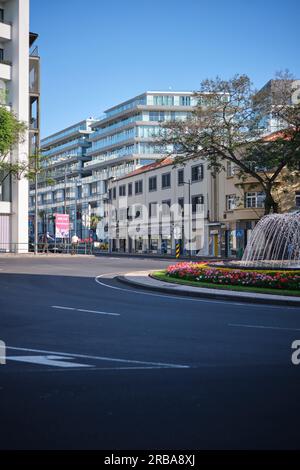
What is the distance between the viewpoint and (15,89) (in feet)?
158

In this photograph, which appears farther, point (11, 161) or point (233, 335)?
point (11, 161)

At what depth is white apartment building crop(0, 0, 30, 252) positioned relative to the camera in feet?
157

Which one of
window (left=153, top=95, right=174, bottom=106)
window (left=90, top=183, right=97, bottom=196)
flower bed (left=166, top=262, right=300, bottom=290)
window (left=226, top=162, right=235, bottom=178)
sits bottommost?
flower bed (left=166, top=262, right=300, bottom=290)

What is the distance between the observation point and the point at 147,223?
250ft

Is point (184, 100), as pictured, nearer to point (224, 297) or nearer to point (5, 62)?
point (5, 62)

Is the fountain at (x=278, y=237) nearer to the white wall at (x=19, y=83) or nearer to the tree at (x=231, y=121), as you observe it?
the tree at (x=231, y=121)

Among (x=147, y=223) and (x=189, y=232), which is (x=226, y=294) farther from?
(x=147, y=223)

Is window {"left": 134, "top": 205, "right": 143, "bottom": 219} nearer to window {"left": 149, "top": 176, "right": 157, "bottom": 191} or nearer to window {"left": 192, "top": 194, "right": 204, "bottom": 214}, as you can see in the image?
window {"left": 149, "top": 176, "right": 157, "bottom": 191}

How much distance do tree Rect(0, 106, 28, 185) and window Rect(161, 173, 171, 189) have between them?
24459 millimetres

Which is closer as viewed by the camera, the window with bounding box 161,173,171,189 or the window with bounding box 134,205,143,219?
the window with bounding box 161,173,171,189

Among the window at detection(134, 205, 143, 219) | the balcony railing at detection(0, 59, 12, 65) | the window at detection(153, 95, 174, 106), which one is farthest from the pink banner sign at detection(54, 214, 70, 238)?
the window at detection(153, 95, 174, 106)

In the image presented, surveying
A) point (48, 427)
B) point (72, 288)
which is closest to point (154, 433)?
point (48, 427)

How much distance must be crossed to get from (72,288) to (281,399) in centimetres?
1471

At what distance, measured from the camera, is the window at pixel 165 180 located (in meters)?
69.3
